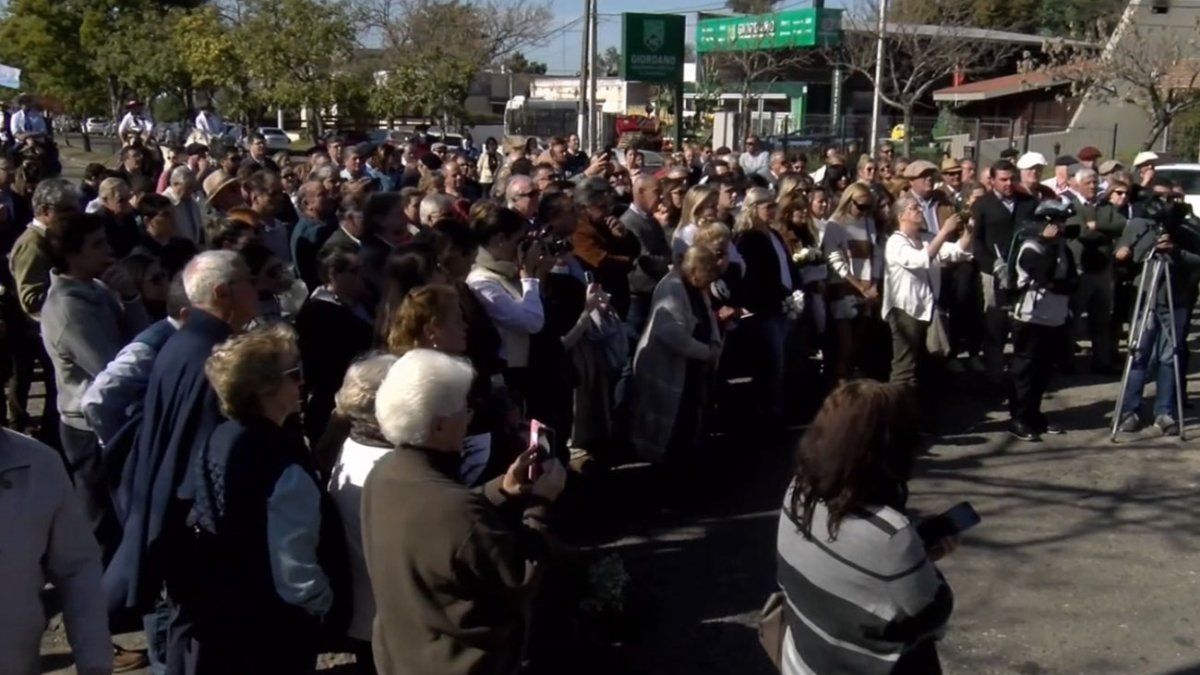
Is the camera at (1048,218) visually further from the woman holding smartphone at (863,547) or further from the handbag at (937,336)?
the woman holding smartphone at (863,547)

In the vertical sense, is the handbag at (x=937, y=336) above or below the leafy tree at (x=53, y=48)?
below

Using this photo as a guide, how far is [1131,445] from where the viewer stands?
867cm

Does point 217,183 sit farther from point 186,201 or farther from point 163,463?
point 163,463

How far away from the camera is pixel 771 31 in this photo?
143 feet

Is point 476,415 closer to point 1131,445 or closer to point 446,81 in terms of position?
point 1131,445

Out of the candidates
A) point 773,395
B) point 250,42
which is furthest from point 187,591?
point 250,42

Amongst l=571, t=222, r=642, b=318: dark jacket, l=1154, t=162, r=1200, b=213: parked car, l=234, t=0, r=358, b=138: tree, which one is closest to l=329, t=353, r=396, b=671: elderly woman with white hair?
l=571, t=222, r=642, b=318: dark jacket

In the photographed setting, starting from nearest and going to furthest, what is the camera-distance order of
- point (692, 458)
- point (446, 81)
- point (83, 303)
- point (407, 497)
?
point (407, 497), point (83, 303), point (692, 458), point (446, 81)

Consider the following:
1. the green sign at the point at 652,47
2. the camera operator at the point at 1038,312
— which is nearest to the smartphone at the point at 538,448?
the camera operator at the point at 1038,312

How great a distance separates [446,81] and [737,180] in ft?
97.4

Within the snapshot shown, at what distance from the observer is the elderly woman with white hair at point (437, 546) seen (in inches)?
122

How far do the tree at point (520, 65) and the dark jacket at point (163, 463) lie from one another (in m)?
55.7

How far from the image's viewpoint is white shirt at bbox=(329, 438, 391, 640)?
12.4ft

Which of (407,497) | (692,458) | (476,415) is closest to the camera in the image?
(407,497)
